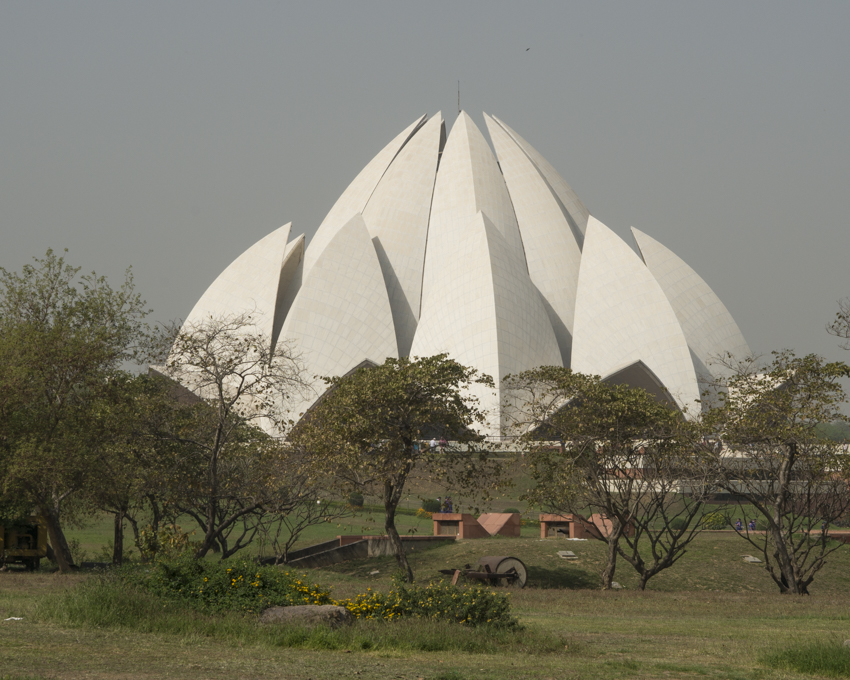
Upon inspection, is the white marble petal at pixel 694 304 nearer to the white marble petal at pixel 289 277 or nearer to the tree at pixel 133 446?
the white marble petal at pixel 289 277

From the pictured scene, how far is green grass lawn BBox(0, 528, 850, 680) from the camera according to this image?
20.6 ft

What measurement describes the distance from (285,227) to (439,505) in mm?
24014

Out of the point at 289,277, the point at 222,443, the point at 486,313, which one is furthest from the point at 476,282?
the point at 222,443

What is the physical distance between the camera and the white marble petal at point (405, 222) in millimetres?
44625

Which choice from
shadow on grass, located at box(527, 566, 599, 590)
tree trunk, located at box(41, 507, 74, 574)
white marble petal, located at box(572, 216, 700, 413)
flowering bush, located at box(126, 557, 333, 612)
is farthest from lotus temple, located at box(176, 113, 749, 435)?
flowering bush, located at box(126, 557, 333, 612)

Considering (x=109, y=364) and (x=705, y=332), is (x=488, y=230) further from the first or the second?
(x=109, y=364)

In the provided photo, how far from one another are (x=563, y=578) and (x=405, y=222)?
3230 cm

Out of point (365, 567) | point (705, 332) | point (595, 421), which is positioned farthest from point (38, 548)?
point (705, 332)

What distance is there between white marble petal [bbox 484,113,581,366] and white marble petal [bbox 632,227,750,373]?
4.15 metres

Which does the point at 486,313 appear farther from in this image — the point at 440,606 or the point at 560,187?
the point at 440,606

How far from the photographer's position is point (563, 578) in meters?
16.4

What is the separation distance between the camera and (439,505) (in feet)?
90.1

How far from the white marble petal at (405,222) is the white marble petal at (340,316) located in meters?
2.25

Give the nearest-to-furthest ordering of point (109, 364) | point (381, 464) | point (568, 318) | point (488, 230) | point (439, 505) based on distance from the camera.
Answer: point (381, 464), point (109, 364), point (439, 505), point (488, 230), point (568, 318)
